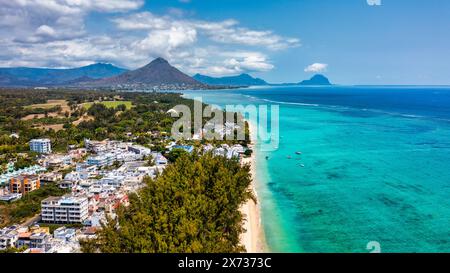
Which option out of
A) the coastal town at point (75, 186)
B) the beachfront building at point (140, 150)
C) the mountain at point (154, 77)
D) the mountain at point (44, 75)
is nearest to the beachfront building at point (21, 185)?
the coastal town at point (75, 186)

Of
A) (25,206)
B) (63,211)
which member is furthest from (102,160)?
(63,211)

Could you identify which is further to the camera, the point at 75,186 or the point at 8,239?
the point at 75,186

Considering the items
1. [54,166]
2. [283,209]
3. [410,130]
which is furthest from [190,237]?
[410,130]

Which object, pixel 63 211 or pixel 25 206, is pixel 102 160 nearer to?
pixel 25 206

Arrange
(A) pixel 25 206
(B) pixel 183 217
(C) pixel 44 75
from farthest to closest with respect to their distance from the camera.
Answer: (C) pixel 44 75, (A) pixel 25 206, (B) pixel 183 217

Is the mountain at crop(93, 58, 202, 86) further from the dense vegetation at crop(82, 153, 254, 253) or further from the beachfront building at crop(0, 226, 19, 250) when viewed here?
the dense vegetation at crop(82, 153, 254, 253)

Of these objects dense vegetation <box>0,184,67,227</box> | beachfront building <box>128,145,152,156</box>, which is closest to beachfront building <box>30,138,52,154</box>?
beachfront building <box>128,145,152,156</box>
